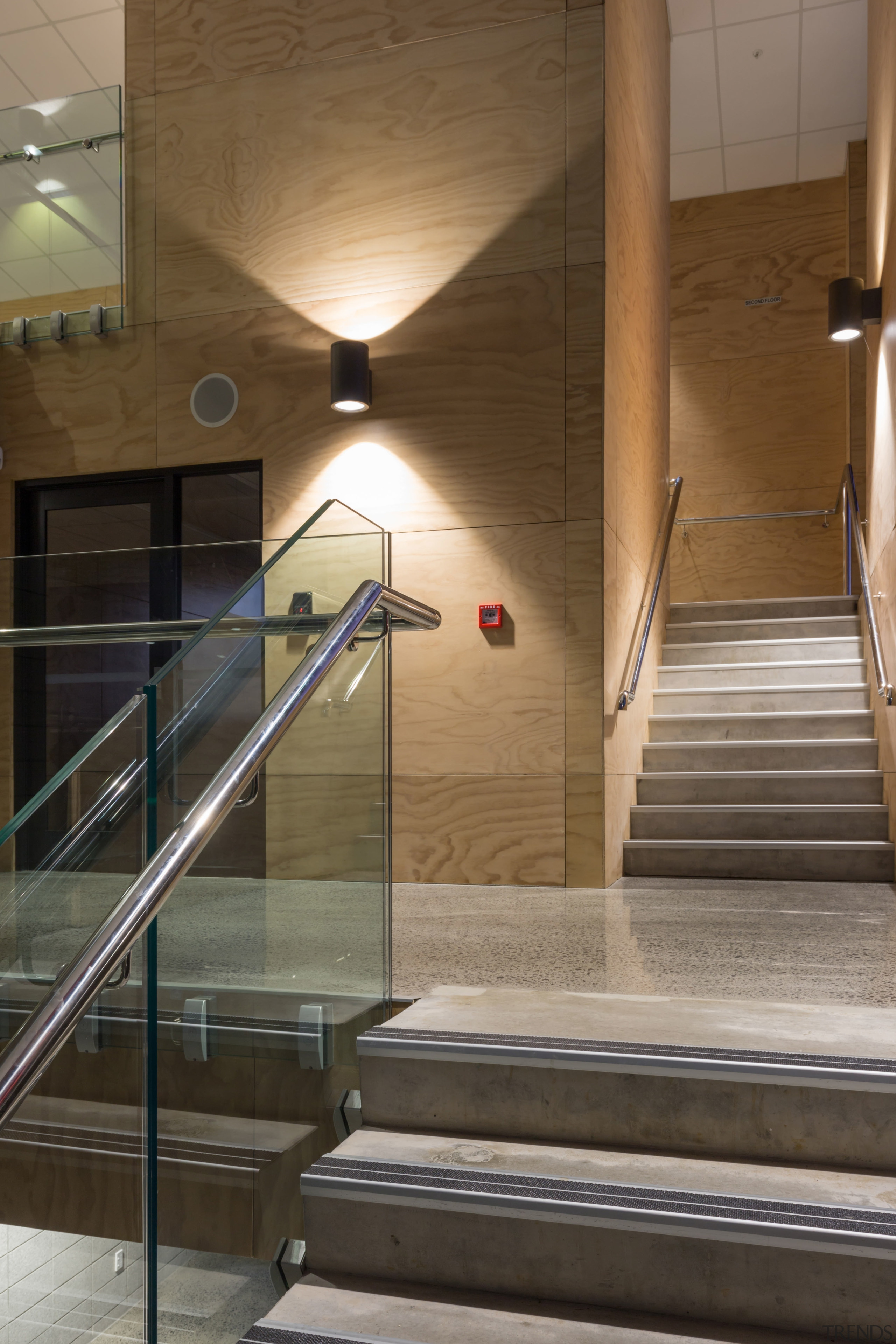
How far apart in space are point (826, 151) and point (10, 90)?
6.25m

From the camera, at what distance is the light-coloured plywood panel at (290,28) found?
4703mm

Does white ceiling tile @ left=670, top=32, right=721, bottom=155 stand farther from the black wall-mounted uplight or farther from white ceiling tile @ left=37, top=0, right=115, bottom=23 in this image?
white ceiling tile @ left=37, top=0, right=115, bottom=23

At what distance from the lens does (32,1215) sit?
1.62m

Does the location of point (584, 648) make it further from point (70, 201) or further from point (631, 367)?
point (70, 201)

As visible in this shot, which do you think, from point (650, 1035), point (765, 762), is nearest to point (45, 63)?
point (765, 762)

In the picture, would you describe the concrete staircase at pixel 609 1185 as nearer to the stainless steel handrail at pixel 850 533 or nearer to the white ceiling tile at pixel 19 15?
the stainless steel handrail at pixel 850 533

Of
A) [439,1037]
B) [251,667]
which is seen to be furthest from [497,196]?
[439,1037]

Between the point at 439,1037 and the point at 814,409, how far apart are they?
8036 millimetres

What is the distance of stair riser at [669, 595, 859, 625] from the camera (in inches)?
267

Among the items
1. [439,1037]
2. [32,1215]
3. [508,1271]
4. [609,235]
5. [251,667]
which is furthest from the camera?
[609,235]

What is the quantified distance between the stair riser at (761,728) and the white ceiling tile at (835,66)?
473cm

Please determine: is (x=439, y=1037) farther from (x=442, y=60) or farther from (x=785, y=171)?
(x=785, y=171)

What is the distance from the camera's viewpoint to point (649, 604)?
597 cm

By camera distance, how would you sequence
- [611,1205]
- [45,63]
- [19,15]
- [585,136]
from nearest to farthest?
[611,1205] → [585,136] → [19,15] → [45,63]
